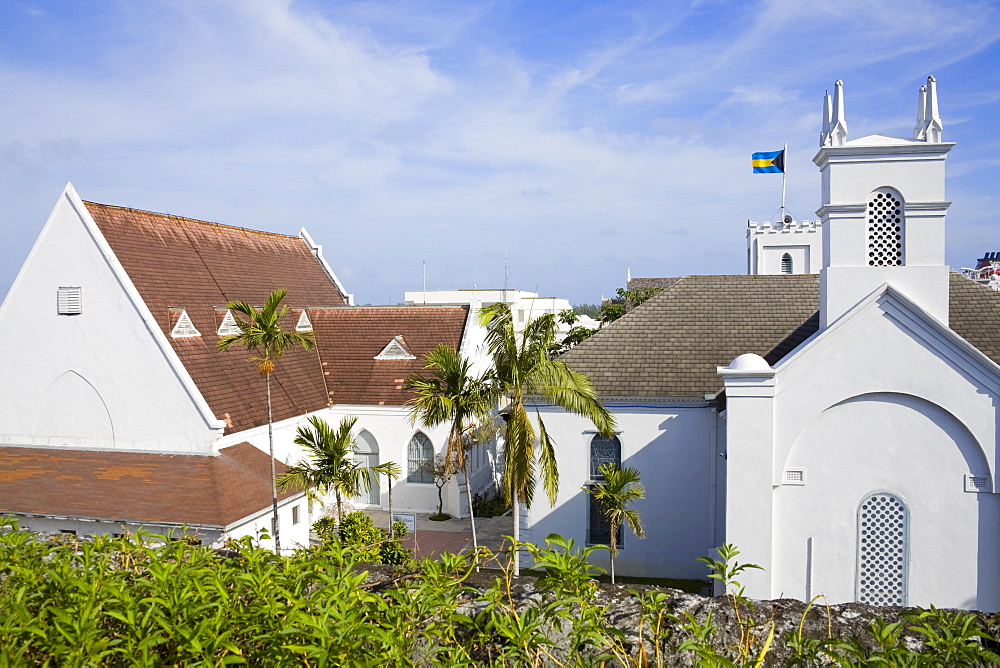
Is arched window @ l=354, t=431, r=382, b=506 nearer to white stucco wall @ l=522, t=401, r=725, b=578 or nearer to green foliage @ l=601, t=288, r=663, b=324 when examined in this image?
white stucco wall @ l=522, t=401, r=725, b=578

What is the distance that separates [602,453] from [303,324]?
14.5 meters

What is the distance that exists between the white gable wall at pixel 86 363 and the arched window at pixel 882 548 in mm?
16170

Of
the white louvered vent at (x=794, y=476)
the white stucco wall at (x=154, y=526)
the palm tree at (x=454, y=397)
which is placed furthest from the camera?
the white stucco wall at (x=154, y=526)

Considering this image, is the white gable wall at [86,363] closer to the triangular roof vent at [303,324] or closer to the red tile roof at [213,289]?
the red tile roof at [213,289]

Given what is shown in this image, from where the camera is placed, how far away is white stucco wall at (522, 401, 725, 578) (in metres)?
19.1

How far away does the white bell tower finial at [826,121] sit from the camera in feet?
50.4

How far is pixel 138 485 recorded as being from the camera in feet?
60.5

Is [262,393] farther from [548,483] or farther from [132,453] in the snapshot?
[548,483]

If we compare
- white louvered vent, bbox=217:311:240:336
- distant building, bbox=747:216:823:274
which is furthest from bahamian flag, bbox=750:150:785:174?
white louvered vent, bbox=217:311:240:336

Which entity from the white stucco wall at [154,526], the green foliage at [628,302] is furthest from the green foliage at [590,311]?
the white stucco wall at [154,526]

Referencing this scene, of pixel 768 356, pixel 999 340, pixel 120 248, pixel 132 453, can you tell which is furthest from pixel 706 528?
pixel 120 248

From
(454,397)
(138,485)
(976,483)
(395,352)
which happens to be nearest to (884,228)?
(976,483)

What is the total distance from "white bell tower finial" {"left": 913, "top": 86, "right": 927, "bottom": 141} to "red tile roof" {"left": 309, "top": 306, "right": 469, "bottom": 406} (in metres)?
16.5

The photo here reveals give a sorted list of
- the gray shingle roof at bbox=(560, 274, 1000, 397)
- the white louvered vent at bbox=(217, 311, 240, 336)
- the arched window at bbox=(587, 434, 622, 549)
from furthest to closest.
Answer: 1. the white louvered vent at bbox=(217, 311, 240, 336)
2. the arched window at bbox=(587, 434, 622, 549)
3. the gray shingle roof at bbox=(560, 274, 1000, 397)
